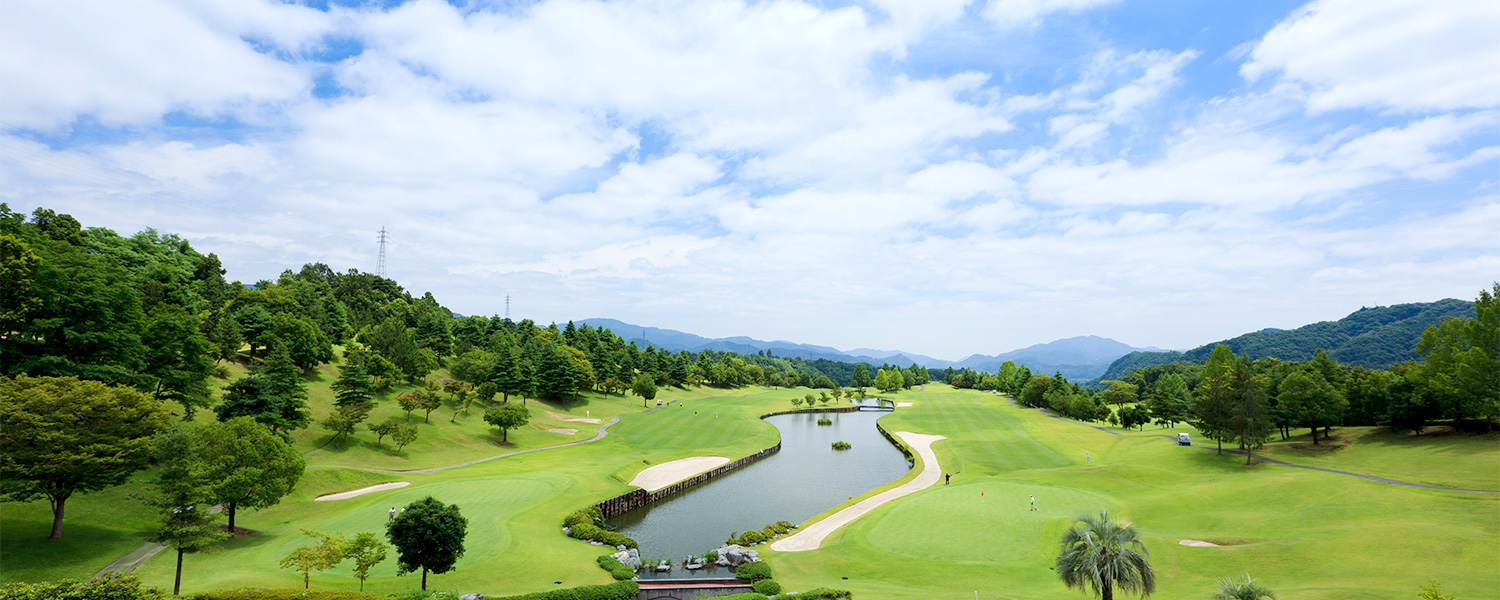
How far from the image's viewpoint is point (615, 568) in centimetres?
2917

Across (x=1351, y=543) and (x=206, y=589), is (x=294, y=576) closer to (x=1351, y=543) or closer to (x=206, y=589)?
(x=206, y=589)

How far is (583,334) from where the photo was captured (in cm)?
12494

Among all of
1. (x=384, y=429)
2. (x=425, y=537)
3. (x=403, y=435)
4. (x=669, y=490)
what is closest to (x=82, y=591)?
(x=425, y=537)

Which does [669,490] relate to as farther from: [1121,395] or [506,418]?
[1121,395]

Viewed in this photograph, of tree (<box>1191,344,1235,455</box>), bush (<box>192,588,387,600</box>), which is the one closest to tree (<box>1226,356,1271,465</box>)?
tree (<box>1191,344,1235,455</box>)

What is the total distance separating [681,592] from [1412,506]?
42128mm

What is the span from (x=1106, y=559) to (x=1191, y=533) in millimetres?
20500

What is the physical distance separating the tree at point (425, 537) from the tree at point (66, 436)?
15.0m

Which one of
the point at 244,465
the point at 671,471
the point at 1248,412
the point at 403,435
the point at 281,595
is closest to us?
the point at 281,595

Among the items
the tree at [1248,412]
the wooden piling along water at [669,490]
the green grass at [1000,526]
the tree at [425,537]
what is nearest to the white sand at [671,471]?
the wooden piling along water at [669,490]

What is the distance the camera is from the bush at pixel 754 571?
2838 centimetres

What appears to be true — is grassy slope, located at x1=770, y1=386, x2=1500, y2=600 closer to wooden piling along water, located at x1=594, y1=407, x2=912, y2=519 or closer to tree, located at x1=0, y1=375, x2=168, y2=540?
wooden piling along water, located at x1=594, y1=407, x2=912, y2=519

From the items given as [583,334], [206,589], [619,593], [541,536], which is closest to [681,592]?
[619,593]

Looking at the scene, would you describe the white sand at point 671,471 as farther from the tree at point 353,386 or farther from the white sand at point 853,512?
the tree at point 353,386
